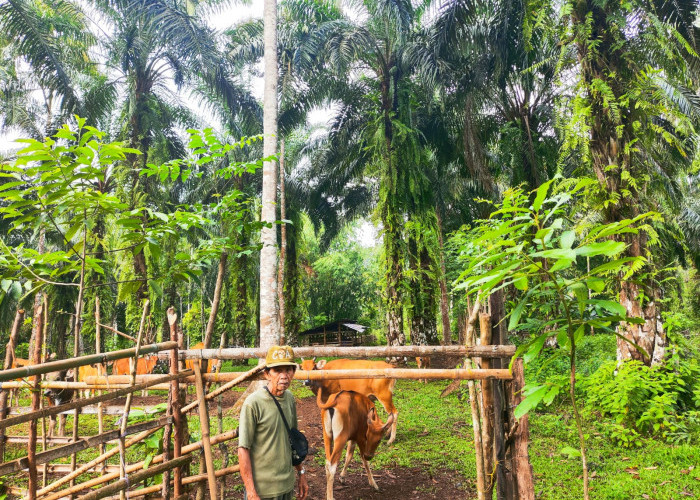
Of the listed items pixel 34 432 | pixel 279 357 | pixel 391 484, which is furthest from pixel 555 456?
pixel 34 432

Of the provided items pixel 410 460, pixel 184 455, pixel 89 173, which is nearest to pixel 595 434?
pixel 410 460

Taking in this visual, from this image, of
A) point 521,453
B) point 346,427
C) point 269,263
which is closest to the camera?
point 521,453

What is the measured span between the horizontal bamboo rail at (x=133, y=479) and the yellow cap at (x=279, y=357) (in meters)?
1.24

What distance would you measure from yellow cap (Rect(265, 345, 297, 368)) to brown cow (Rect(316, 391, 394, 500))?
1.91 m

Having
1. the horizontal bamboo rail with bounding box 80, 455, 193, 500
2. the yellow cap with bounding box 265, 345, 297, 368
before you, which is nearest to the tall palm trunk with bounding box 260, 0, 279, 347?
the horizontal bamboo rail with bounding box 80, 455, 193, 500

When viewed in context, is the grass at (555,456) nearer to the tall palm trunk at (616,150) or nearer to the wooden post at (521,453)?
the tall palm trunk at (616,150)

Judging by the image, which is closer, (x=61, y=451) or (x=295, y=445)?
(x=61, y=451)

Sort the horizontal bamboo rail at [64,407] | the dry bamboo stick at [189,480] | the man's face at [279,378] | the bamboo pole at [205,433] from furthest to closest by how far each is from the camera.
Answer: the dry bamboo stick at [189,480] → the man's face at [279,378] → the bamboo pole at [205,433] → the horizontal bamboo rail at [64,407]

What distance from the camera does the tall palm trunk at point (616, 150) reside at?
689 centimetres

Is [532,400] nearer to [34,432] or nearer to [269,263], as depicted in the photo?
[34,432]

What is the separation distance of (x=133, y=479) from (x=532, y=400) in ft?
9.85

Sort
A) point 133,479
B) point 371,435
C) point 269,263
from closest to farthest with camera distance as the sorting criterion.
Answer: point 133,479 → point 371,435 → point 269,263

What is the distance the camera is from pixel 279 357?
3.44 meters

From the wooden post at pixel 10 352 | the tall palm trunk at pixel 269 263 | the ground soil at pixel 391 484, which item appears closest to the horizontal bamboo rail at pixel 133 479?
the wooden post at pixel 10 352
